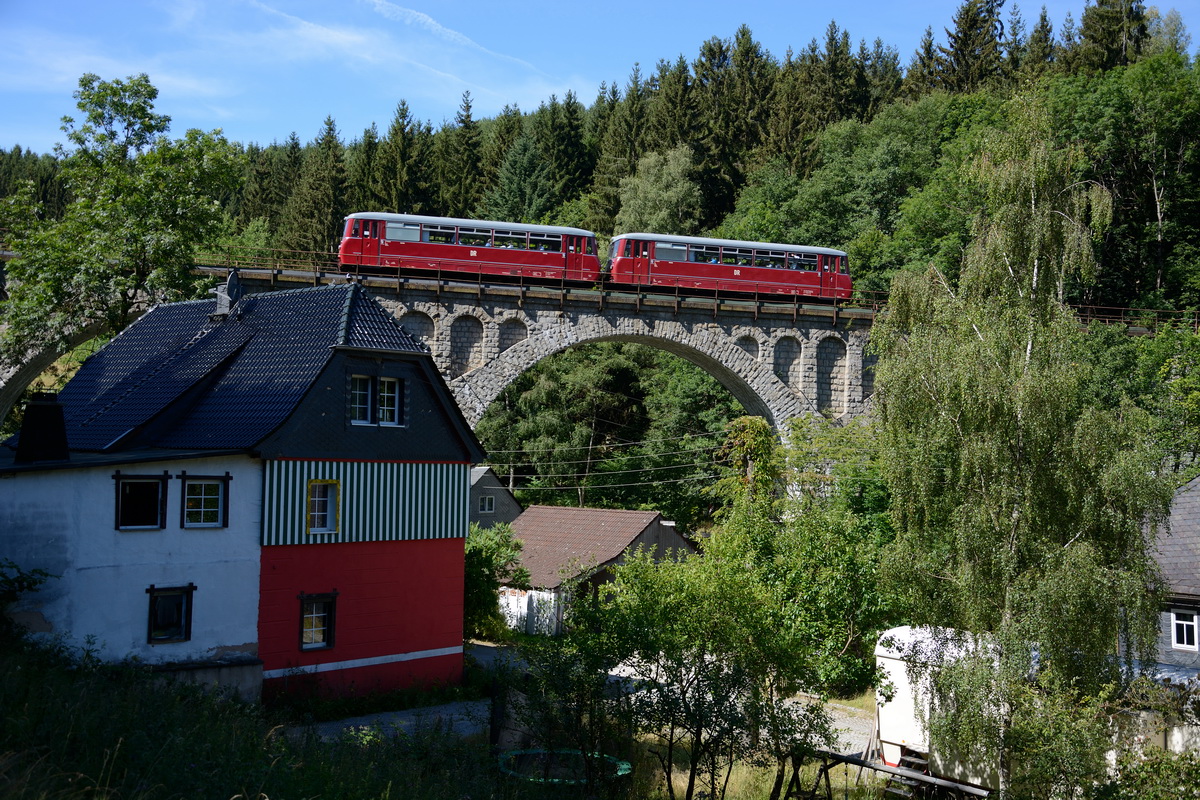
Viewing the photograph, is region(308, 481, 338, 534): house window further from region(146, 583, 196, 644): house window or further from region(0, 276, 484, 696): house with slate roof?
region(146, 583, 196, 644): house window

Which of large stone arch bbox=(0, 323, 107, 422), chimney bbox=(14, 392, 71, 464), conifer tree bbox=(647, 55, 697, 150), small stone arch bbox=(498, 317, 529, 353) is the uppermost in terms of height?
conifer tree bbox=(647, 55, 697, 150)

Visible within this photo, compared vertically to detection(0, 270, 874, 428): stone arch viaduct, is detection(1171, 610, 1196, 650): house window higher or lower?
lower

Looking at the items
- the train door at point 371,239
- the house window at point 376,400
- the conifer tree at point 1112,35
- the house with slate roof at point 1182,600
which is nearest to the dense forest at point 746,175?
the conifer tree at point 1112,35

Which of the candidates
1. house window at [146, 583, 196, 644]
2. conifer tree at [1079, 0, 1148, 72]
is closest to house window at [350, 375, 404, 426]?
house window at [146, 583, 196, 644]

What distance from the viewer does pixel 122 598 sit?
13930 millimetres

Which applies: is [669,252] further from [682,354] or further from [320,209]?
[320,209]

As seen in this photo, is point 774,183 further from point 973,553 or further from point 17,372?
point 973,553

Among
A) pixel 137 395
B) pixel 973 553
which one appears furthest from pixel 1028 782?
pixel 137 395

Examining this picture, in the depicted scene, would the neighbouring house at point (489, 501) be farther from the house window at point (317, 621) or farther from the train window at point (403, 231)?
the house window at point (317, 621)

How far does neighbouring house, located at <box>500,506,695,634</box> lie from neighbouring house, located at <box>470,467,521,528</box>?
3.86m

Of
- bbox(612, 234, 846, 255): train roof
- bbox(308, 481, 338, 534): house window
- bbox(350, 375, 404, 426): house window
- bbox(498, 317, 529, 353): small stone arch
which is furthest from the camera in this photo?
bbox(612, 234, 846, 255): train roof

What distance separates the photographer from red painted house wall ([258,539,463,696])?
15.3 meters

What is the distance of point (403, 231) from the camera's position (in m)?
29.0

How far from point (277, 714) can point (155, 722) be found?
12.9 ft
